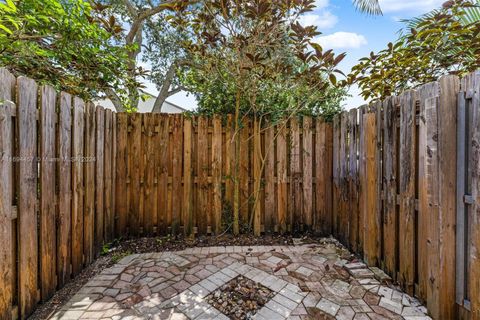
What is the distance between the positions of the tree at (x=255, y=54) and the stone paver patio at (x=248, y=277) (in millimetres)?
925

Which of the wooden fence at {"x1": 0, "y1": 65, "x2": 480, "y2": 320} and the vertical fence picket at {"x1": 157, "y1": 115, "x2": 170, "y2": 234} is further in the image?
the vertical fence picket at {"x1": 157, "y1": 115, "x2": 170, "y2": 234}

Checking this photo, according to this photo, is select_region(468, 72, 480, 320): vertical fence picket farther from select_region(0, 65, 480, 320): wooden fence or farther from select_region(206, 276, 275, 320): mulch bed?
select_region(206, 276, 275, 320): mulch bed

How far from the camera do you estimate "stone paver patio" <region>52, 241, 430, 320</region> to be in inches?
69.5

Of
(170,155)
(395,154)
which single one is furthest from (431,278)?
(170,155)

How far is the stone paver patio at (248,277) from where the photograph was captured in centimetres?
177

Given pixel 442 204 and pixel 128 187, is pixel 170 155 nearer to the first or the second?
pixel 128 187

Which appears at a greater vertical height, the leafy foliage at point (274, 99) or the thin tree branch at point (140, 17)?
the thin tree branch at point (140, 17)

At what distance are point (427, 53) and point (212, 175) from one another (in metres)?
3.08

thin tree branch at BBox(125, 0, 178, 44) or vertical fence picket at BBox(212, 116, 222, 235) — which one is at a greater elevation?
thin tree branch at BBox(125, 0, 178, 44)

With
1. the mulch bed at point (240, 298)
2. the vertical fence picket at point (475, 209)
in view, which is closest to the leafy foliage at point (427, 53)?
the vertical fence picket at point (475, 209)

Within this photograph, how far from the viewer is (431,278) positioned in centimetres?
172

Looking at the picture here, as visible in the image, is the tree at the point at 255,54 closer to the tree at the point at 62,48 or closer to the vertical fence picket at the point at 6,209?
the tree at the point at 62,48

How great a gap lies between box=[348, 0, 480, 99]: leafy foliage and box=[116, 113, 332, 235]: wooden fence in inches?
37.5

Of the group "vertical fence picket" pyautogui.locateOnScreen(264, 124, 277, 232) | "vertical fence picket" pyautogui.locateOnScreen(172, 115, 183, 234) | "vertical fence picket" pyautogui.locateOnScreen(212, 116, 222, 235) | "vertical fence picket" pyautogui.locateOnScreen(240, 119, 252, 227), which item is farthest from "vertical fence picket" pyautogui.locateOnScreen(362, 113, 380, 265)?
"vertical fence picket" pyautogui.locateOnScreen(172, 115, 183, 234)
